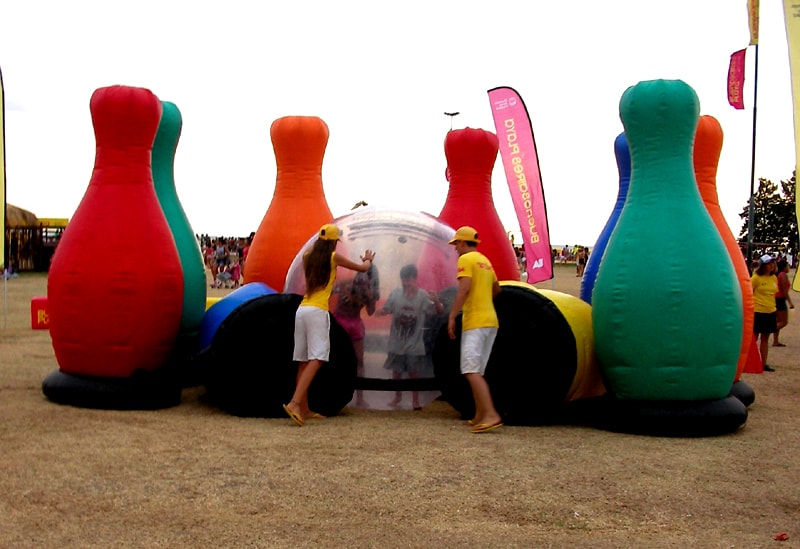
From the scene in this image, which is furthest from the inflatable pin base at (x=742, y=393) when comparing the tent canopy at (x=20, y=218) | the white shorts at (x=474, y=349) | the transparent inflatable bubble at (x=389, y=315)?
the tent canopy at (x=20, y=218)

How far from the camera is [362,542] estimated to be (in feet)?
11.5

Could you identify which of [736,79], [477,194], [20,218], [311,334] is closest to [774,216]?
[736,79]

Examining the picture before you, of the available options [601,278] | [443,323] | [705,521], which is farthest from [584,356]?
[705,521]

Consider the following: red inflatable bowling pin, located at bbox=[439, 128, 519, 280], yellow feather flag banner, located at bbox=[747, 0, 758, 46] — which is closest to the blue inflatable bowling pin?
red inflatable bowling pin, located at bbox=[439, 128, 519, 280]

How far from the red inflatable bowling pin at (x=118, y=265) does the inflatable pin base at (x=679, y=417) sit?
3.42 metres

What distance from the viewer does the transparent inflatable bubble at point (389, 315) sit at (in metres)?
6.49

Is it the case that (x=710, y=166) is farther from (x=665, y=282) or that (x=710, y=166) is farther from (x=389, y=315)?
(x=389, y=315)

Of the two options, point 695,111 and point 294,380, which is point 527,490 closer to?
point 294,380

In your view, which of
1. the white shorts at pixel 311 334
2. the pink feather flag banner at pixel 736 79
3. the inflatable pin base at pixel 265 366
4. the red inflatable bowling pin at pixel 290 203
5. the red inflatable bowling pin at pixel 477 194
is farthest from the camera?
the pink feather flag banner at pixel 736 79

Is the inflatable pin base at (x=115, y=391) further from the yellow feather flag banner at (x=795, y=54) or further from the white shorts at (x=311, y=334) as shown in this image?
the yellow feather flag banner at (x=795, y=54)

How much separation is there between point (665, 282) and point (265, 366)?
9.31 feet

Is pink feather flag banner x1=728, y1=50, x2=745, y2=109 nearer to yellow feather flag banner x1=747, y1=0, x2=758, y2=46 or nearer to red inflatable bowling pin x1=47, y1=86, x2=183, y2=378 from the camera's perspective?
yellow feather flag banner x1=747, y1=0, x2=758, y2=46

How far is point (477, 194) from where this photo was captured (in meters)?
9.25

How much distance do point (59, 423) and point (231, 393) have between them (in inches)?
45.4
